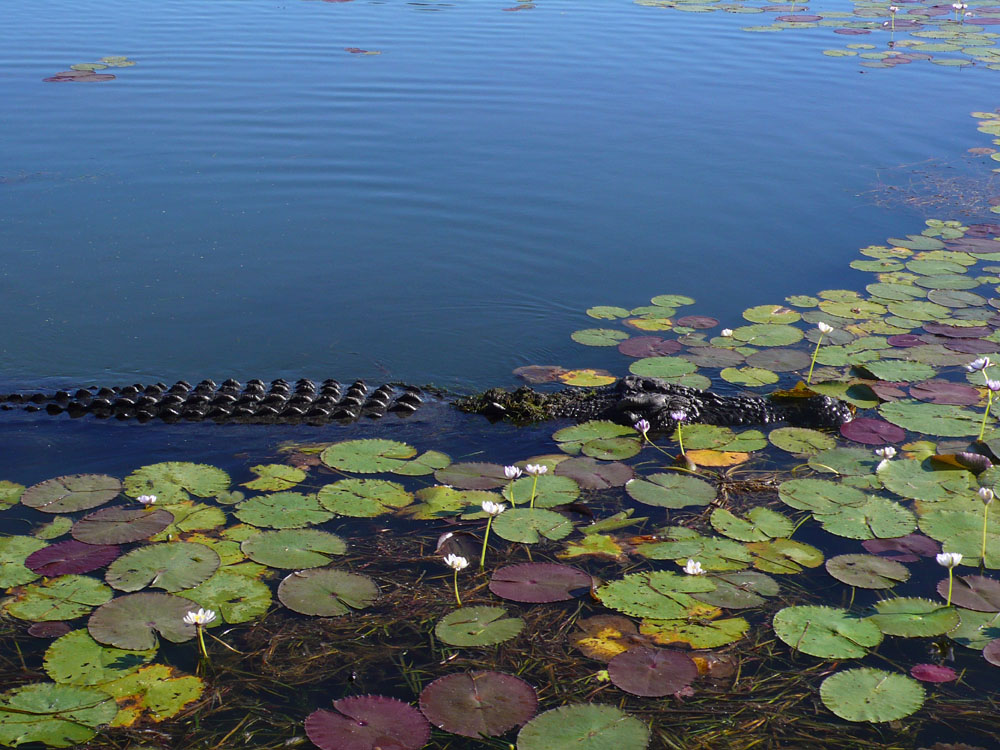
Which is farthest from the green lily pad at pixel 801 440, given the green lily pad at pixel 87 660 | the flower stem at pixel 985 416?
the green lily pad at pixel 87 660

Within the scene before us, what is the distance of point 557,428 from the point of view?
410cm

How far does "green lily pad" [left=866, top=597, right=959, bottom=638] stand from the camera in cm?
264

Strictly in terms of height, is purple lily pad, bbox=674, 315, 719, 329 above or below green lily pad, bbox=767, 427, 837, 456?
above

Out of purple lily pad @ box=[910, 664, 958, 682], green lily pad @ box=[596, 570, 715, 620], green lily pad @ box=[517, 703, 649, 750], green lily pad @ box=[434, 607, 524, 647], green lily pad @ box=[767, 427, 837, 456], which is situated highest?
green lily pad @ box=[767, 427, 837, 456]

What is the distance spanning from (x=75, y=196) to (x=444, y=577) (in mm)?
5298

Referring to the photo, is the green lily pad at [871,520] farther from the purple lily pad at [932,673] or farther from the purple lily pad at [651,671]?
the purple lily pad at [651,671]

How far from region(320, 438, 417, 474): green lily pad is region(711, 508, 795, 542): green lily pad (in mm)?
1292

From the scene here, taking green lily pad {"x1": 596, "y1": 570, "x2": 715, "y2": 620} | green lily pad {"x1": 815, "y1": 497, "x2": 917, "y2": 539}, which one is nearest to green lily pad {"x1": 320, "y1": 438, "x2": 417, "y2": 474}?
green lily pad {"x1": 596, "y1": 570, "x2": 715, "y2": 620}

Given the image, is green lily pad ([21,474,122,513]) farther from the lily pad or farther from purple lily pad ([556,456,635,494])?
purple lily pad ([556,456,635,494])

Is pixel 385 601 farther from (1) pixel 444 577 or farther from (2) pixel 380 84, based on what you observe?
(2) pixel 380 84

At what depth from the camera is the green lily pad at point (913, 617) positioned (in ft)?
8.68

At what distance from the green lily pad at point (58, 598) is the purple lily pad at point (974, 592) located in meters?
2.63

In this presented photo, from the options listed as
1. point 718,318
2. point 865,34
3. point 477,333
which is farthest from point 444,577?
point 865,34

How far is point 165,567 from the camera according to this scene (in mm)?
2973
